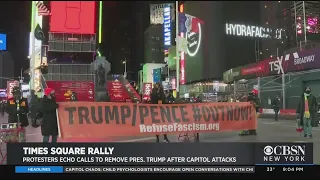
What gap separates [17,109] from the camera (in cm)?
807

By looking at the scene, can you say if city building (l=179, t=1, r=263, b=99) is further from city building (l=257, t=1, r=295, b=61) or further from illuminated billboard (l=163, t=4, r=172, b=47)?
illuminated billboard (l=163, t=4, r=172, b=47)

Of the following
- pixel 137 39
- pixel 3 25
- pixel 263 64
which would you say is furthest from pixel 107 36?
pixel 263 64

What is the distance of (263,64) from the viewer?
59.1 feet

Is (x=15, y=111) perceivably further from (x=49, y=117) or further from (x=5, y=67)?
(x=5, y=67)

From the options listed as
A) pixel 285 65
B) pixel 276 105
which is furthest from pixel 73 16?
pixel 276 105

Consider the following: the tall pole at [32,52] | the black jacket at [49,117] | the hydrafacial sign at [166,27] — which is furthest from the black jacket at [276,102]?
the black jacket at [49,117]

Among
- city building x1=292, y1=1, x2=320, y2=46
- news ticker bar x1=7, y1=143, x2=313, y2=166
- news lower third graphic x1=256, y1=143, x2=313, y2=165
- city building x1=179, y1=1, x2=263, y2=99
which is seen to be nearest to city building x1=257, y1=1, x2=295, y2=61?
city building x1=292, y1=1, x2=320, y2=46

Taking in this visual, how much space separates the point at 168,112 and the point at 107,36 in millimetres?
5661

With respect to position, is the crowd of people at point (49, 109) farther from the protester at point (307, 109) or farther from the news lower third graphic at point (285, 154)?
the news lower third graphic at point (285, 154)

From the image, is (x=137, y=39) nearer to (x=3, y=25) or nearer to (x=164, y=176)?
(x=3, y=25)

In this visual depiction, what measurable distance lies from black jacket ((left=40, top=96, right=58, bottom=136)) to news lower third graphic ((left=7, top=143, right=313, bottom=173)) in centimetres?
209

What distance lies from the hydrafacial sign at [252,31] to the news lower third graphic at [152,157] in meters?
28.4

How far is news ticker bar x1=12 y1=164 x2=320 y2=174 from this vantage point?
13.4ft

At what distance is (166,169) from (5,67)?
361 centimetres
